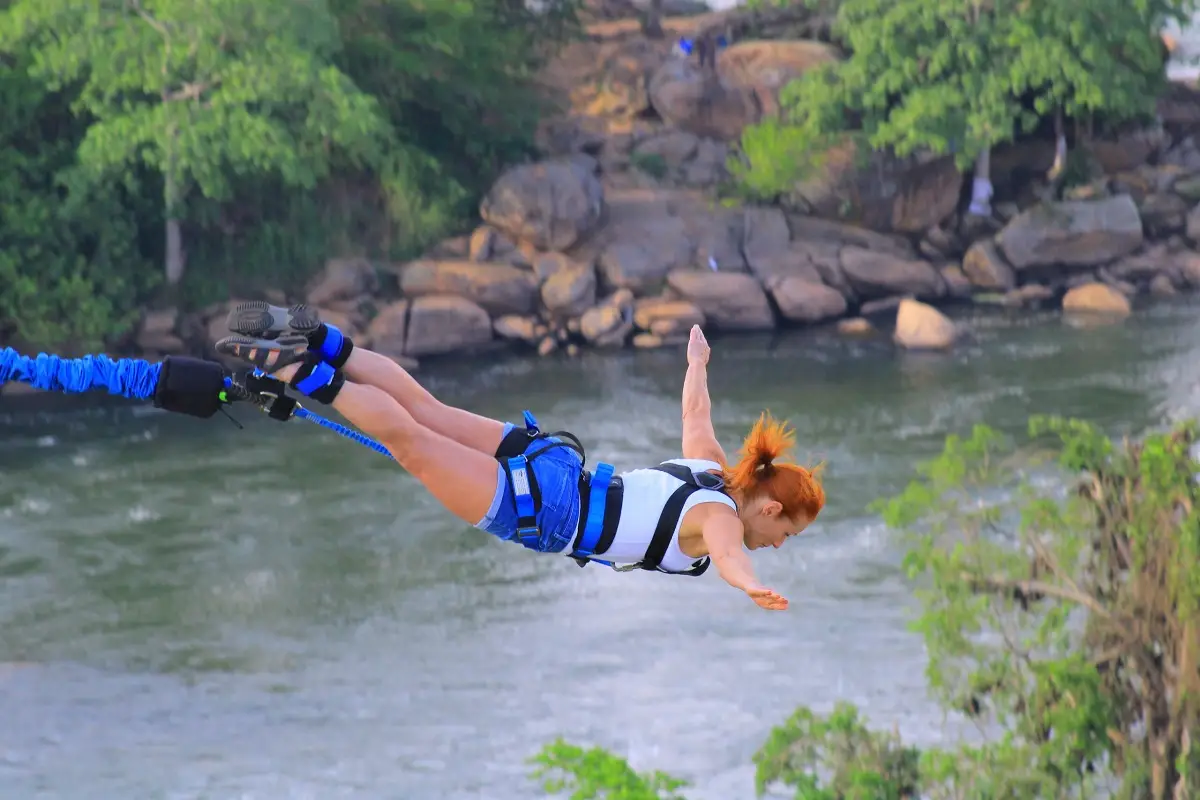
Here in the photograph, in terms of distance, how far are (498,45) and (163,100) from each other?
731 centimetres

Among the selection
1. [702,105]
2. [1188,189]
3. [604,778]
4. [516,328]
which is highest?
[702,105]

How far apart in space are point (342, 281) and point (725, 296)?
20.9 ft

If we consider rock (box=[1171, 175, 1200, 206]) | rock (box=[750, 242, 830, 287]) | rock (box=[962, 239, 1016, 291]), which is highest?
rock (box=[1171, 175, 1200, 206])

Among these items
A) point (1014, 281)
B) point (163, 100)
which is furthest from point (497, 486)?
point (1014, 281)

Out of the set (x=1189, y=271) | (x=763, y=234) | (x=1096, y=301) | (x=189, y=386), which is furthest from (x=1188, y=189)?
(x=189, y=386)

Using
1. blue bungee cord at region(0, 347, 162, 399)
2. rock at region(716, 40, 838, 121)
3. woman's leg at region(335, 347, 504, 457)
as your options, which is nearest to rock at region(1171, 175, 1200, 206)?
rock at region(716, 40, 838, 121)

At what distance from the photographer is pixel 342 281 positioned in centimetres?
2639

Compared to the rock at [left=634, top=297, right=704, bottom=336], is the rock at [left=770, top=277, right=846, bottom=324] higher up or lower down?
higher up

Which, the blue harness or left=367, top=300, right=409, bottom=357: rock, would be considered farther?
left=367, top=300, right=409, bottom=357: rock

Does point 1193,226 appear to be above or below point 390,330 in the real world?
above

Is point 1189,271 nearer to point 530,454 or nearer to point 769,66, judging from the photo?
point 769,66

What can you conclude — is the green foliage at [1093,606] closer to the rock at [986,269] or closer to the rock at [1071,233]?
the rock at [986,269]

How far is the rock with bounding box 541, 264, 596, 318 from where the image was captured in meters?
26.9

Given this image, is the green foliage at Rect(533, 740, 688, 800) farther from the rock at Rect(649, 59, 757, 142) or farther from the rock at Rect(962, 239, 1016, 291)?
the rock at Rect(649, 59, 757, 142)
